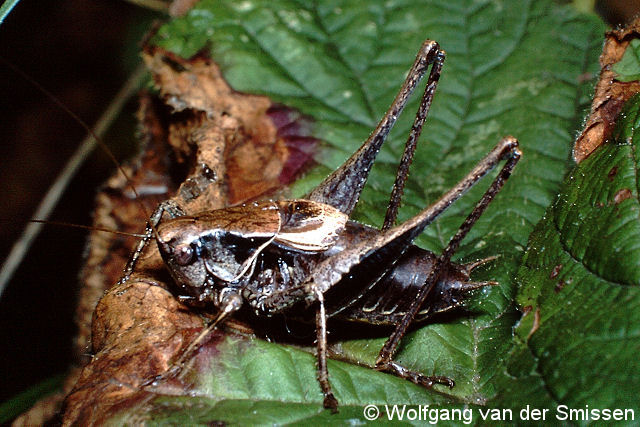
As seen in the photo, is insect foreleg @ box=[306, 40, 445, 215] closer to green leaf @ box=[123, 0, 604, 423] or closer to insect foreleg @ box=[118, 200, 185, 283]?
green leaf @ box=[123, 0, 604, 423]

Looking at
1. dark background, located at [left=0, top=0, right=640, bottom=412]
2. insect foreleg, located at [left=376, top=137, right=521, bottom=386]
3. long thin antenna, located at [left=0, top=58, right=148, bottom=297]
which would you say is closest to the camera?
insect foreleg, located at [left=376, top=137, right=521, bottom=386]

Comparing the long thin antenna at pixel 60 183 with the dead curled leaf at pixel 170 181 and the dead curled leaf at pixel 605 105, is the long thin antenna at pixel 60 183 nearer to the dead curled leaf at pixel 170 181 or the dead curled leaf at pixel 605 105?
the dead curled leaf at pixel 170 181

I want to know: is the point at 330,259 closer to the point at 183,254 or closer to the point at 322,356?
the point at 322,356

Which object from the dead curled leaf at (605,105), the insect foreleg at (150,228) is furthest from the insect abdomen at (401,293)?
the insect foreleg at (150,228)

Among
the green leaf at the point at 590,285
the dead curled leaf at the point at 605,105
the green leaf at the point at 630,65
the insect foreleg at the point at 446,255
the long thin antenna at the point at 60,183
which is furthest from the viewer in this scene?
the long thin antenna at the point at 60,183

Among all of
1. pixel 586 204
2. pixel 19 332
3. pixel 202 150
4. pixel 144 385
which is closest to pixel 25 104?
pixel 19 332

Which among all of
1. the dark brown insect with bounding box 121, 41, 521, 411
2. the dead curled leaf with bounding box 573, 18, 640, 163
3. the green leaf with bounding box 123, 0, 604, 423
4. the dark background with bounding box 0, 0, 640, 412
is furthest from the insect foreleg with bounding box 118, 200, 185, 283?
the dead curled leaf with bounding box 573, 18, 640, 163
